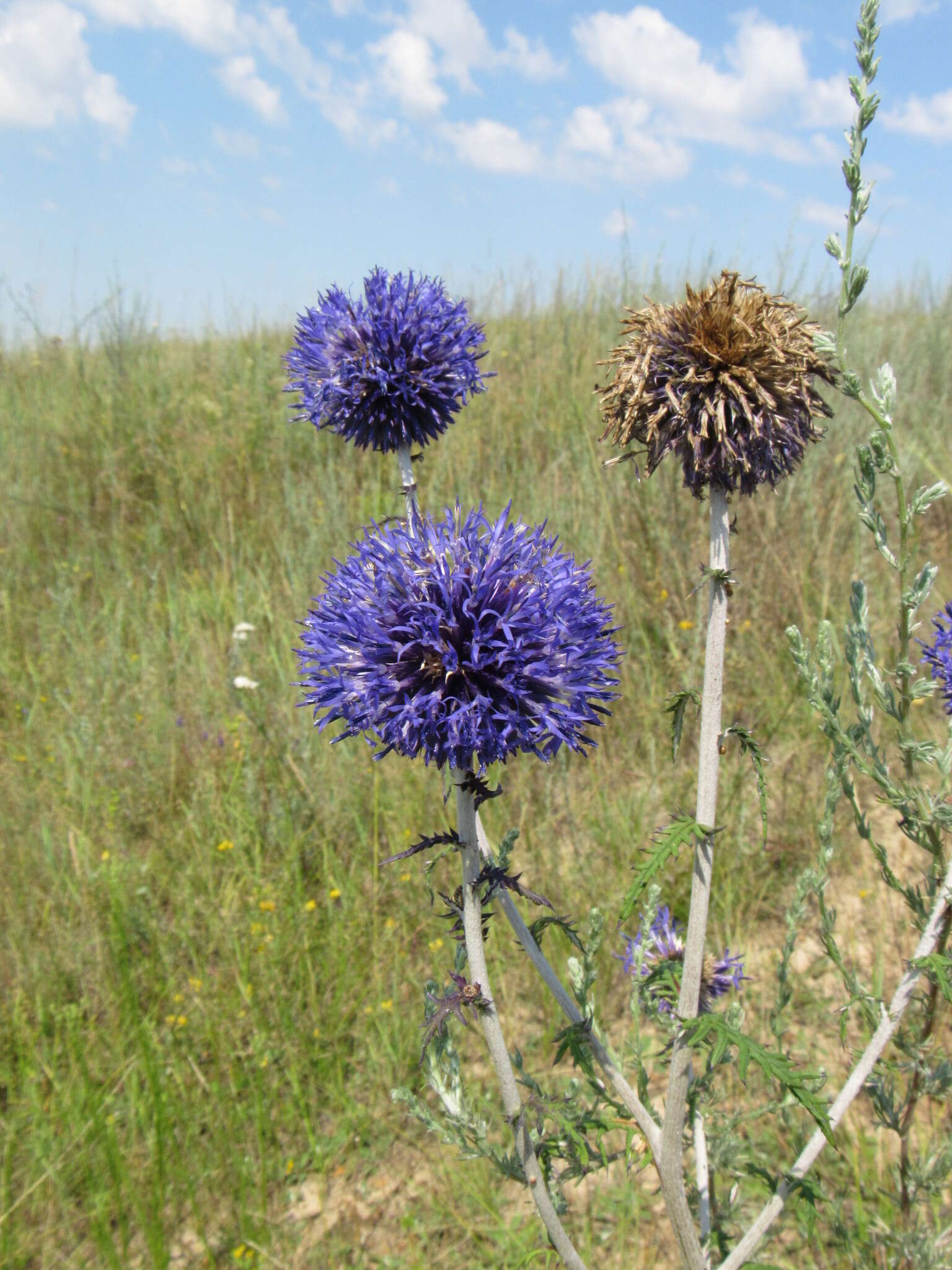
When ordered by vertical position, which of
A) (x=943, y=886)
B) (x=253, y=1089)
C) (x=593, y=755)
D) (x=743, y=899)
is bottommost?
(x=253, y=1089)

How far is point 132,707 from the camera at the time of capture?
4.40 metres

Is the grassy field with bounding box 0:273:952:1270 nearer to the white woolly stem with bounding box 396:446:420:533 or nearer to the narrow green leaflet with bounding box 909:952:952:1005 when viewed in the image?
the narrow green leaflet with bounding box 909:952:952:1005

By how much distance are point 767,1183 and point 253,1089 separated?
178cm

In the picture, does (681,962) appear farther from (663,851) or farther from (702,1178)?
(663,851)

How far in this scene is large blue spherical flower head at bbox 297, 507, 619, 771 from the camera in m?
1.54

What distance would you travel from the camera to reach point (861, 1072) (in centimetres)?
158

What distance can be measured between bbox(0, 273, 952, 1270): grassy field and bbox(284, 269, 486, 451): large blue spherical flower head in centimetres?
129

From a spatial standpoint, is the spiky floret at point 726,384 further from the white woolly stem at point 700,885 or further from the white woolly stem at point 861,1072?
the white woolly stem at point 861,1072

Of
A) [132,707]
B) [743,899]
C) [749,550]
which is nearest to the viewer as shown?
[743,899]

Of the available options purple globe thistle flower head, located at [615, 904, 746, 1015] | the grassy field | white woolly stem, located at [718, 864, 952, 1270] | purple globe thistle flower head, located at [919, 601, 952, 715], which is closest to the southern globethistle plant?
white woolly stem, located at [718, 864, 952, 1270]

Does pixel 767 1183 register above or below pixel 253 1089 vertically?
above

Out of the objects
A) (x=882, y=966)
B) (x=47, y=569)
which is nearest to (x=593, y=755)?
(x=882, y=966)

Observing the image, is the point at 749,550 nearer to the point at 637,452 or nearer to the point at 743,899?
the point at 743,899

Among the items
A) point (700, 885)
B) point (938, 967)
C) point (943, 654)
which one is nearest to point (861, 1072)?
point (938, 967)
